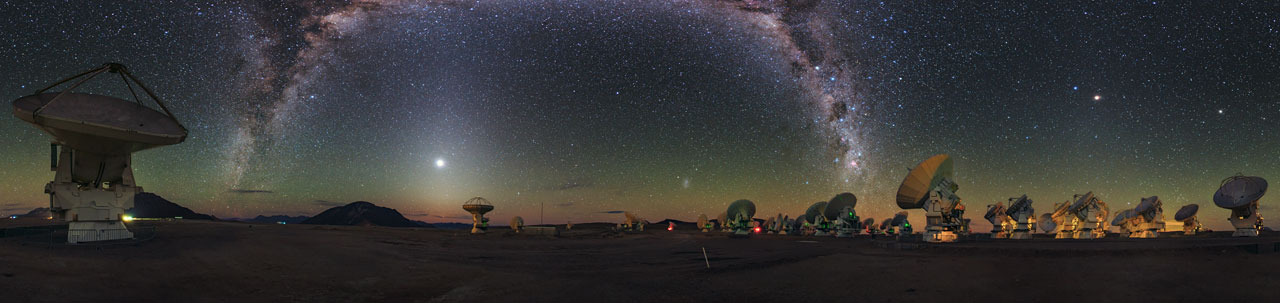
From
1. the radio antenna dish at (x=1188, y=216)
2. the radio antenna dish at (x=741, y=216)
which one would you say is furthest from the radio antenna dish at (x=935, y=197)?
the radio antenna dish at (x=741, y=216)

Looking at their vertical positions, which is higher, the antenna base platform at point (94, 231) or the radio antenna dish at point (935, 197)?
the radio antenna dish at point (935, 197)

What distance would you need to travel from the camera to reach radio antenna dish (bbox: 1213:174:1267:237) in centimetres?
3978

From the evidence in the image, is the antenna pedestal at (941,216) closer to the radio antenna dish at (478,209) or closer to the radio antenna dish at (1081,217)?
the radio antenna dish at (1081,217)

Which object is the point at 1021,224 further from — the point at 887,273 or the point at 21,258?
the point at 21,258

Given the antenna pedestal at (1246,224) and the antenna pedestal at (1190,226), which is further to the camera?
the antenna pedestal at (1190,226)

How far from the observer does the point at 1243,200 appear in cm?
3994

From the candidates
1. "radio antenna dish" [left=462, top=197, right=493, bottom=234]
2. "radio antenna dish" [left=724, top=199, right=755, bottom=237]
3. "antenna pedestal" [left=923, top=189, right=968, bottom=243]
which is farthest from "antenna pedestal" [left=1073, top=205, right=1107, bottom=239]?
"radio antenna dish" [left=462, top=197, right=493, bottom=234]

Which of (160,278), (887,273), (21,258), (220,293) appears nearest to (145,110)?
(21,258)

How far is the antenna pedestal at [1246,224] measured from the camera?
40.4 metres

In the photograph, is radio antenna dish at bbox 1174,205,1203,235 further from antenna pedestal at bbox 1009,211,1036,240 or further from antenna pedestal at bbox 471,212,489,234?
antenna pedestal at bbox 471,212,489,234

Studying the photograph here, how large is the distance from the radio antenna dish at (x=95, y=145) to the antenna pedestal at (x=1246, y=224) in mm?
61432

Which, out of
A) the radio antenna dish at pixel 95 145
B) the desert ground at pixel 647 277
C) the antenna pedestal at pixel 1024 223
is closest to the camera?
the desert ground at pixel 647 277

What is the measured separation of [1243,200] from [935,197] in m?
21.1

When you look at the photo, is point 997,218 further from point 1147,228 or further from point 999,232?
point 1147,228
